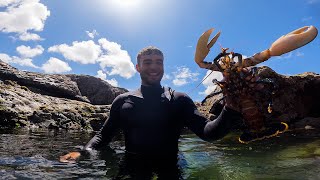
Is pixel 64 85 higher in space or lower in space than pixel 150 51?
higher

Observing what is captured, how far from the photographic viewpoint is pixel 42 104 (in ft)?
61.0

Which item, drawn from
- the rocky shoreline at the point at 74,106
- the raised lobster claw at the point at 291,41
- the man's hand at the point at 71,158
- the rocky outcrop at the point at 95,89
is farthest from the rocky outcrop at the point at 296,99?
the rocky outcrop at the point at 95,89

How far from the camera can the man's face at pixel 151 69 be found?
291 inches

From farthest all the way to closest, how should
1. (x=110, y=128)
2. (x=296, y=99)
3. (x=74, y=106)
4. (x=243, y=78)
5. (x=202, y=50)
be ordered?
(x=74, y=106), (x=296, y=99), (x=110, y=128), (x=202, y=50), (x=243, y=78)

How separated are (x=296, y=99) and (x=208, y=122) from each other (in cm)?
1066

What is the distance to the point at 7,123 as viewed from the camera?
1549 centimetres

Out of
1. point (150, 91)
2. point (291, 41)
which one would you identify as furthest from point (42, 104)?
point (291, 41)

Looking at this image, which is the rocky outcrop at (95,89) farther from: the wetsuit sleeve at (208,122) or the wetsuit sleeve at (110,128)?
the wetsuit sleeve at (208,122)

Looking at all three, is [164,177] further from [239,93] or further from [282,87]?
[282,87]

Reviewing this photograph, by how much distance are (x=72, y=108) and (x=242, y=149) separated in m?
11.5

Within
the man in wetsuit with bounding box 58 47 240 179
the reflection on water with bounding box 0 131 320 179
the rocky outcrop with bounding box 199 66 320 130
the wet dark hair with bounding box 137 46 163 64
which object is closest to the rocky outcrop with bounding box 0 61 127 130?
the reflection on water with bounding box 0 131 320 179

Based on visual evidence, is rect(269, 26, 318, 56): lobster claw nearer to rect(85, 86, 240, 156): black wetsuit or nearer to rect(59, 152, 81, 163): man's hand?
rect(85, 86, 240, 156): black wetsuit

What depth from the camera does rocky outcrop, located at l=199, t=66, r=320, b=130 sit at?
14795mm

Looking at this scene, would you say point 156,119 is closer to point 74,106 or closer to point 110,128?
point 110,128
